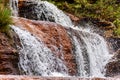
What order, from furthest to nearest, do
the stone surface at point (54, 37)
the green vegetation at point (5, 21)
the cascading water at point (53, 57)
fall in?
the stone surface at point (54, 37), the cascading water at point (53, 57), the green vegetation at point (5, 21)

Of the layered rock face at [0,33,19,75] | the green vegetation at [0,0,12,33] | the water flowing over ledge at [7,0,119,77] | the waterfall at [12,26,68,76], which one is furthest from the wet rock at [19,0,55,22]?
the layered rock face at [0,33,19,75]

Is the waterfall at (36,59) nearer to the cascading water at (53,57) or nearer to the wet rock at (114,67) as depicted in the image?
the cascading water at (53,57)

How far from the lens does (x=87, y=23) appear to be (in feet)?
63.0

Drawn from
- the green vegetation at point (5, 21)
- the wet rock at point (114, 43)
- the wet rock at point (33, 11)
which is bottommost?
the wet rock at point (114, 43)

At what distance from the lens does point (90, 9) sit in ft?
67.8

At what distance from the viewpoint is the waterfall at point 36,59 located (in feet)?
39.3

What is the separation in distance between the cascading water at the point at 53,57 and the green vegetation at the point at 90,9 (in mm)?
1893

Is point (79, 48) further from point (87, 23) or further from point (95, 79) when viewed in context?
point (95, 79)

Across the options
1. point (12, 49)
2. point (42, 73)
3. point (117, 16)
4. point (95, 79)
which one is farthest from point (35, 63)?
point (117, 16)

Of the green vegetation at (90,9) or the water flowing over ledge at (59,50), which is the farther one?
the green vegetation at (90,9)

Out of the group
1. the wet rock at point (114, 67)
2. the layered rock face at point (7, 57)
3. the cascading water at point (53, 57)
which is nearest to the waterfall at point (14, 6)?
the cascading water at point (53, 57)

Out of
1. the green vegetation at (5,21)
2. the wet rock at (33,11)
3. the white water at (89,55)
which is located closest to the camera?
the green vegetation at (5,21)

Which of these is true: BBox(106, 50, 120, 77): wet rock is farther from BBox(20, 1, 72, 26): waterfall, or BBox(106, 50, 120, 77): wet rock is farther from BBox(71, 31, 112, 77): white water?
BBox(20, 1, 72, 26): waterfall

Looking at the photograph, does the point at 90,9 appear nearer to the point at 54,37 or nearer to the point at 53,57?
the point at 54,37
